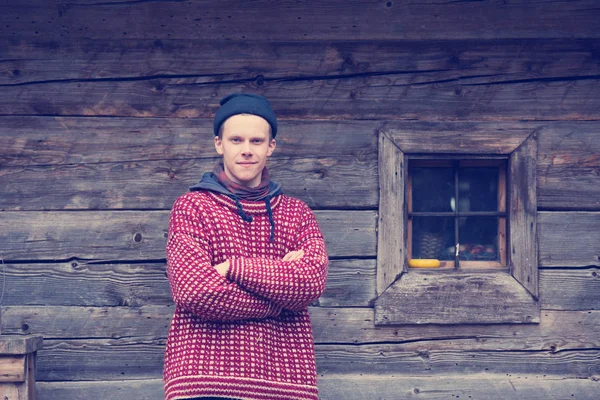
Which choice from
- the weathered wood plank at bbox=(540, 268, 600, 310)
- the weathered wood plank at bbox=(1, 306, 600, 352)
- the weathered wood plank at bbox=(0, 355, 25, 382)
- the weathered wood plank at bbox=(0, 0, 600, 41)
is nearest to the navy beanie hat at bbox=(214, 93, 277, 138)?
the weathered wood plank at bbox=(0, 0, 600, 41)

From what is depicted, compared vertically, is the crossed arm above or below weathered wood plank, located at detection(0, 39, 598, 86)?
below

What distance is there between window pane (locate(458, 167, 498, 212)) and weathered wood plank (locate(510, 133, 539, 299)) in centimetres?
15

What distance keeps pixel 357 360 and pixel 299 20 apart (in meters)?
1.72

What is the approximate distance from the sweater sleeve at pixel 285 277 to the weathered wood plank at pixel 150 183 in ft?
3.11

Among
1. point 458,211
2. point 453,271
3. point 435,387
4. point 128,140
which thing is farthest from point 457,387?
point 128,140

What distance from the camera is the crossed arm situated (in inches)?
103

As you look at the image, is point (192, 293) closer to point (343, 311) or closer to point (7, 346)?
point (7, 346)

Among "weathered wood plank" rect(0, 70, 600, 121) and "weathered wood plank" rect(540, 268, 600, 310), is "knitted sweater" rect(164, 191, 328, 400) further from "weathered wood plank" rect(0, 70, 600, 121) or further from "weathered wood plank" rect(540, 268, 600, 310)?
"weathered wood plank" rect(540, 268, 600, 310)

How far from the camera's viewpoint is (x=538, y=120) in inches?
153

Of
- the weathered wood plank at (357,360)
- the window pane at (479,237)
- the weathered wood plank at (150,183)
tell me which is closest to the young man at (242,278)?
the weathered wood plank at (150,183)

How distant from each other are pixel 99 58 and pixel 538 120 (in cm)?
223

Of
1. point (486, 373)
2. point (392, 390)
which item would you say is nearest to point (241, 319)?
point (392, 390)

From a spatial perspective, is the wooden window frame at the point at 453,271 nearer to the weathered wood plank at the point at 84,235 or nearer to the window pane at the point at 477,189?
the window pane at the point at 477,189

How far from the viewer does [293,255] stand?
2830mm
